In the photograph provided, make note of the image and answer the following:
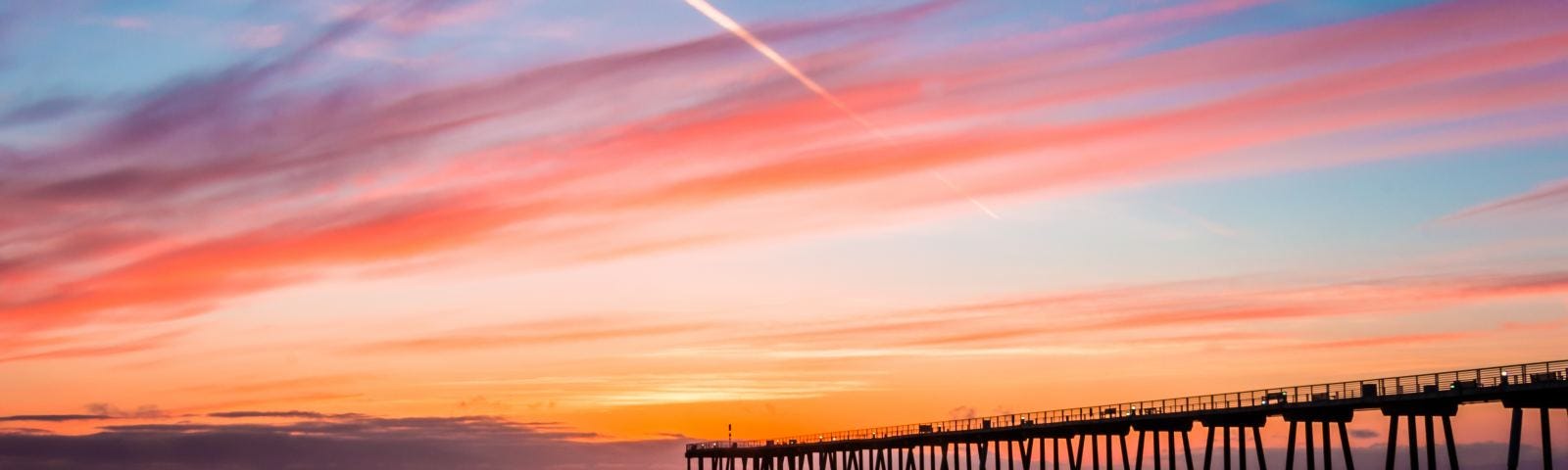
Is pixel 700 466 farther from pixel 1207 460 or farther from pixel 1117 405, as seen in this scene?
pixel 1207 460

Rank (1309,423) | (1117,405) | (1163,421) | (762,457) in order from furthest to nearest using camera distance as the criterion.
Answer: (762,457) < (1117,405) < (1163,421) < (1309,423)

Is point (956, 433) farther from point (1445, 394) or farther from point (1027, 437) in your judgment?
point (1445, 394)

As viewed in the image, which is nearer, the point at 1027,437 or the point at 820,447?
the point at 1027,437

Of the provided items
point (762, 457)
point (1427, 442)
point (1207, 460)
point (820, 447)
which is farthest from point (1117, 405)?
point (762, 457)

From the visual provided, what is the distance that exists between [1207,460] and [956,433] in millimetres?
42891

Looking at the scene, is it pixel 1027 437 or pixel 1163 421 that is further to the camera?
pixel 1027 437

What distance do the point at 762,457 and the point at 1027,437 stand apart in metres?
64.9

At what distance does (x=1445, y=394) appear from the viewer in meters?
82.0

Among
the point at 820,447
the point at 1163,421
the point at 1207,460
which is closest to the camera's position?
the point at 1207,460

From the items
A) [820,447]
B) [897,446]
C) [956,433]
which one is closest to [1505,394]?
[956,433]

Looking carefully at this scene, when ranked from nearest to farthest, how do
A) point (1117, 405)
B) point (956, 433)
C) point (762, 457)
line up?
point (1117, 405), point (956, 433), point (762, 457)

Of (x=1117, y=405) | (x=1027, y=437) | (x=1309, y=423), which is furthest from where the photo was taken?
(x=1027, y=437)

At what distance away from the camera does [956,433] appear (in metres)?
143

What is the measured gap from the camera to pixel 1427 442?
82.0 metres
